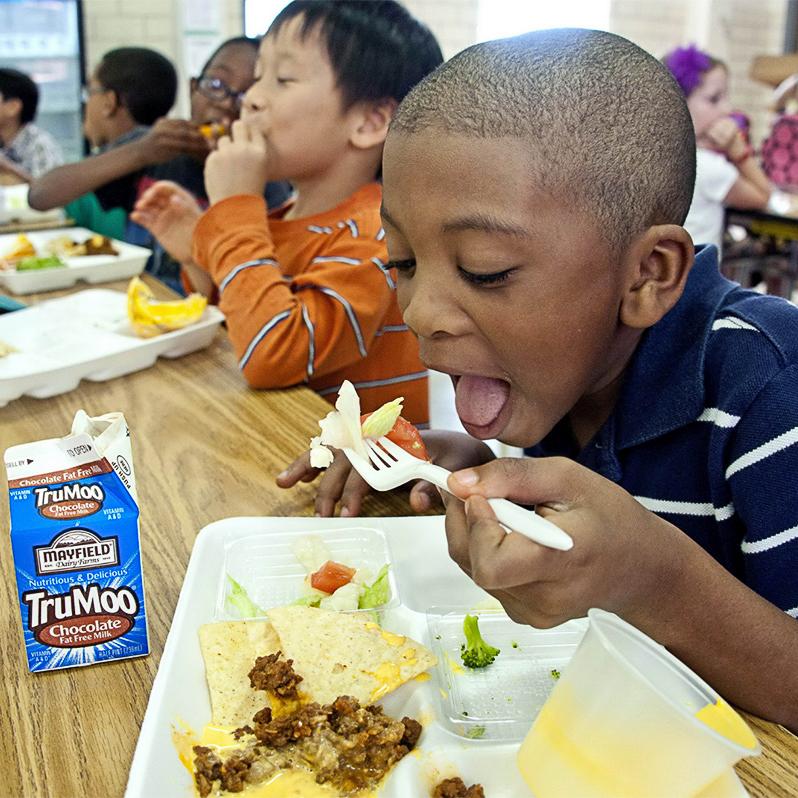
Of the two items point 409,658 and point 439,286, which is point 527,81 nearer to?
point 439,286

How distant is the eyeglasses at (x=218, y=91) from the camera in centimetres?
280

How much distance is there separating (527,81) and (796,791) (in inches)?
28.3

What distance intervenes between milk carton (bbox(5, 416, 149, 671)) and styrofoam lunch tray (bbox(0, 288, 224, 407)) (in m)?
0.83

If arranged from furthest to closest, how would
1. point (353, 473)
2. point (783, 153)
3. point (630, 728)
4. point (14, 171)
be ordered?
1. point (783, 153)
2. point (14, 171)
3. point (353, 473)
4. point (630, 728)

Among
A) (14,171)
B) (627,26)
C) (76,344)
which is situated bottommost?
(14,171)

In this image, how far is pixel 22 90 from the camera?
5.64 metres

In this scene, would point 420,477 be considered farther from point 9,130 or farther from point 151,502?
point 9,130

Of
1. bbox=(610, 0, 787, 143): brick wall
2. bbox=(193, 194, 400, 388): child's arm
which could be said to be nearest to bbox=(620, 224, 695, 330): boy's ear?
bbox=(193, 194, 400, 388): child's arm

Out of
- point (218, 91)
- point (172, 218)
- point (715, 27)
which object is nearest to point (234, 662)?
point (172, 218)

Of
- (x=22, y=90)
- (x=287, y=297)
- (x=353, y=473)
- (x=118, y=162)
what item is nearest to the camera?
(x=353, y=473)

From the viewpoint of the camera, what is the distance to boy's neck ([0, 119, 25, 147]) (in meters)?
5.60

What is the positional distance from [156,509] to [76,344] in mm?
723

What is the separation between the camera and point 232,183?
1867 millimetres

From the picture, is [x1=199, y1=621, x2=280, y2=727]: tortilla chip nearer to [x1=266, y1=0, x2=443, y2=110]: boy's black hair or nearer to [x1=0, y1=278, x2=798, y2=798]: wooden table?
[x1=0, y1=278, x2=798, y2=798]: wooden table
